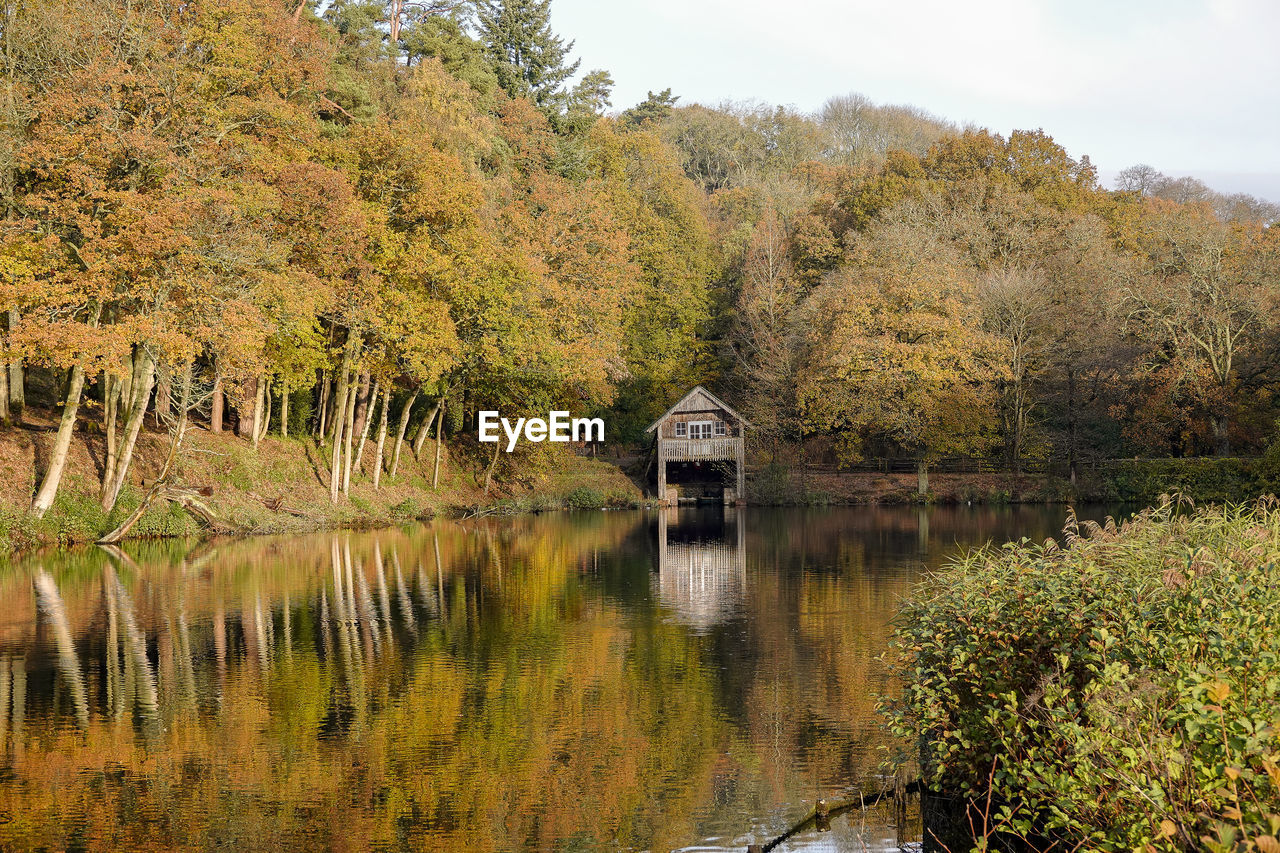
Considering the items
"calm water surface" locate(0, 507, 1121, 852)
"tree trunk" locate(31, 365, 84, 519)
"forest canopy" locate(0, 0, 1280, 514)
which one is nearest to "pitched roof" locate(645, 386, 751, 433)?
"forest canopy" locate(0, 0, 1280, 514)

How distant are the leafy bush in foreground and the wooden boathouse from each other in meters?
41.9

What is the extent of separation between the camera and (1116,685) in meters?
7.20

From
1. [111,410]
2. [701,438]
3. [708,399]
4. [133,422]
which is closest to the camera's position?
[133,422]

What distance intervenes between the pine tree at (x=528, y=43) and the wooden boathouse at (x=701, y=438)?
20264mm

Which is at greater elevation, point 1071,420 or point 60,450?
point 1071,420

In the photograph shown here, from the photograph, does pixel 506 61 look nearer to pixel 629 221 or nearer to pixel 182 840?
pixel 629 221

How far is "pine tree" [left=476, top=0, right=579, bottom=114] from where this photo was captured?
62.7m

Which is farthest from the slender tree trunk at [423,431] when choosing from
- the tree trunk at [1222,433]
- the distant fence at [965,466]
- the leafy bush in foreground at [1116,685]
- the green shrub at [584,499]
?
the leafy bush in foreground at [1116,685]

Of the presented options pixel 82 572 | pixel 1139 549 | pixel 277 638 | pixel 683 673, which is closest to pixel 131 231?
pixel 82 572

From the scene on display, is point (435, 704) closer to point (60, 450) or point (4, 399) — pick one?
point (60, 450)

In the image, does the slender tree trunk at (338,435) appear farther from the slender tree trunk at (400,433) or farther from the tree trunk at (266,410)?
the slender tree trunk at (400,433)

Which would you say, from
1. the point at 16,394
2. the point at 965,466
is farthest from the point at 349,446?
the point at 965,466

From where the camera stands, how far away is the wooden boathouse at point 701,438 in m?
52.2

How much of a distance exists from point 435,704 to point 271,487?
2621cm
